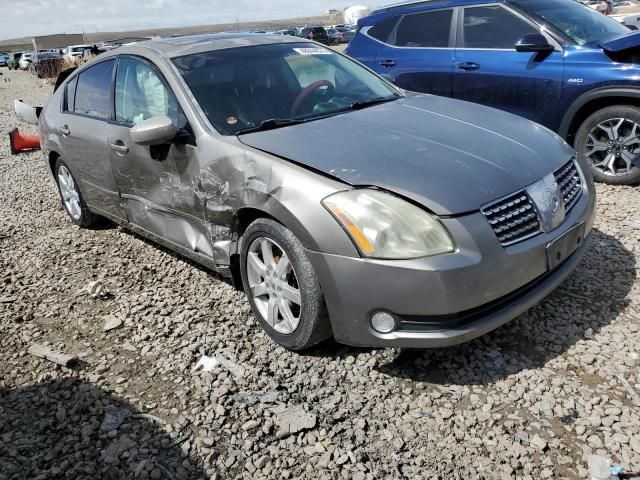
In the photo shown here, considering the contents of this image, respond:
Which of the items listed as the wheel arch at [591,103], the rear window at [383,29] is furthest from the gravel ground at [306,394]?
the rear window at [383,29]

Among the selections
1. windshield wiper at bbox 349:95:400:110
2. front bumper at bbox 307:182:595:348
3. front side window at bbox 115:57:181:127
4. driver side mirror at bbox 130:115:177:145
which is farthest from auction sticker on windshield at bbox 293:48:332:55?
front bumper at bbox 307:182:595:348

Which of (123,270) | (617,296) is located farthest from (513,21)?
(123,270)

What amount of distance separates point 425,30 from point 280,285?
4418 mm

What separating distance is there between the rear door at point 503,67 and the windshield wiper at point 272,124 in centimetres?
298

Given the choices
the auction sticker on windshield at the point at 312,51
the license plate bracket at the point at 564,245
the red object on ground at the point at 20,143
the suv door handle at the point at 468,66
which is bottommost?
the red object on ground at the point at 20,143

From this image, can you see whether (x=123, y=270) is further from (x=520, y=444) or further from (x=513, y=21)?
(x=513, y=21)

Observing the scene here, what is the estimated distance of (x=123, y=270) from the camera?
4.30 metres

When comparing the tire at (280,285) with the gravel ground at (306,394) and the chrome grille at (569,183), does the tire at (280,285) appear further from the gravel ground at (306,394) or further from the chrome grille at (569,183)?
the chrome grille at (569,183)

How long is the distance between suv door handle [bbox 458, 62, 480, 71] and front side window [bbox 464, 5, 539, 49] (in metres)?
0.20

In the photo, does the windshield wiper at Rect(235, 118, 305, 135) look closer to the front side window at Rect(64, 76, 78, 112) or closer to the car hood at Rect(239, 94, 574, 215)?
the car hood at Rect(239, 94, 574, 215)

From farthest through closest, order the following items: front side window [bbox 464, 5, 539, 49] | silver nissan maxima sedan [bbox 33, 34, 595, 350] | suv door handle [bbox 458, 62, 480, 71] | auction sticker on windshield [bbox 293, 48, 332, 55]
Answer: suv door handle [bbox 458, 62, 480, 71] → front side window [bbox 464, 5, 539, 49] → auction sticker on windshield [bbox 293, 48, 332, 55] → silver nissan maxima sedan [bbox 33, 34, 595, 350]

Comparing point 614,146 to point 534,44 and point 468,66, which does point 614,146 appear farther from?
point 468,66

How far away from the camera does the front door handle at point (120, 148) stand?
12.3 feet

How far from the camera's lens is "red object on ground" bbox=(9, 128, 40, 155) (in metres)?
8.15
